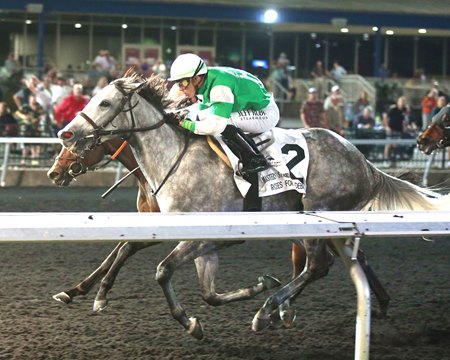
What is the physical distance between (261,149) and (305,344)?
5.28 ft

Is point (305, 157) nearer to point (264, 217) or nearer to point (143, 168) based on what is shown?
Result: point (143, 168)

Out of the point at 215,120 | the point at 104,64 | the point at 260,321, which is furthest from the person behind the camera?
the point at 104,64

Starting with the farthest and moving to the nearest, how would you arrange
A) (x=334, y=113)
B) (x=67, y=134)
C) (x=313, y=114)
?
(x=334, y=113) < (x=313, y=114) < (x=67, y=134)

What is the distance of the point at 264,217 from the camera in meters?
4.67

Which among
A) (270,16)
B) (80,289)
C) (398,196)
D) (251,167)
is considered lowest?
(80,289)

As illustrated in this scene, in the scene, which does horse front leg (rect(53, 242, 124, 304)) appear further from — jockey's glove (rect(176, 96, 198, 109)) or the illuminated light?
the illuminated light

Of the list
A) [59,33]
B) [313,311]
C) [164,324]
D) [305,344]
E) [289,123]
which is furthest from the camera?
[59,33]

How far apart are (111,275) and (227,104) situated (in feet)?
5.07

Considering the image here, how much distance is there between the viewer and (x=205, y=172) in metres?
6.91

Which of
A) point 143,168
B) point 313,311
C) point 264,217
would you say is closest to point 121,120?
point 143,168

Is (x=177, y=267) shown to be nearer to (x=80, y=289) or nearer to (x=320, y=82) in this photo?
(x=80, y=289)

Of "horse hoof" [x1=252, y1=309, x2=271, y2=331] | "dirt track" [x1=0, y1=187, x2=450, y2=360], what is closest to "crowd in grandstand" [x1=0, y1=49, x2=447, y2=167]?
"dirt track" [x1=0, y1=187, x2=450, y2=360]

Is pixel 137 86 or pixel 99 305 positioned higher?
pixel 137 86

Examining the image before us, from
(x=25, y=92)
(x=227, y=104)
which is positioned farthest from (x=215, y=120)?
(x=25, y=92)
